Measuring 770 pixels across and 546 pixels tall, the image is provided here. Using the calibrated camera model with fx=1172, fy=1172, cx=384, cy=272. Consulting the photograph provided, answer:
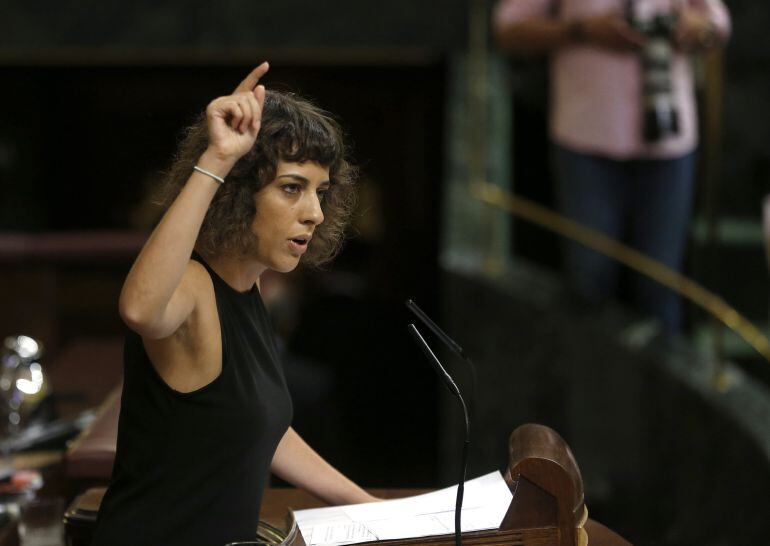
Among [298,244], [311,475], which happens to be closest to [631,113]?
[311,475]

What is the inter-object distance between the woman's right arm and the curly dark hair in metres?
0.12

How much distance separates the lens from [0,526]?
2.23 meters

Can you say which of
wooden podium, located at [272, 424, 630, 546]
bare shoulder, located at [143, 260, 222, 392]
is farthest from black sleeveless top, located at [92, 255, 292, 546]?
Answer: wooden podium, located at [272, 424, 630, 546]

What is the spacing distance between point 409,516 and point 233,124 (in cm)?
64

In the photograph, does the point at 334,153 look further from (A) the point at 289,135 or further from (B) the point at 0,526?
(B) the point at 0,526

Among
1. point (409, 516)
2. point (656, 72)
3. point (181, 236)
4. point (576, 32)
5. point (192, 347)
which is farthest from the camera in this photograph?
point (576, 32)

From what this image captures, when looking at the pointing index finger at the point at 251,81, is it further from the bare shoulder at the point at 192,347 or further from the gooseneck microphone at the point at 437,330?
the gooseneck microphone at the point at 437,330

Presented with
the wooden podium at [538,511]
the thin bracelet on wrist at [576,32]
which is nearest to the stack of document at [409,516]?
the wooden podium at [538,511]

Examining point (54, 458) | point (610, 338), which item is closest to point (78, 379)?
point (54, 458)

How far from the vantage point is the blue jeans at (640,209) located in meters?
4.57

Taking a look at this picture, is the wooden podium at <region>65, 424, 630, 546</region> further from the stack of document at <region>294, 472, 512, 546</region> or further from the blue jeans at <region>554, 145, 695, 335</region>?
the blue jeans at <region>554, 145, 695, 335</region>

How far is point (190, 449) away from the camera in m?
1.54

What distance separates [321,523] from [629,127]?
10.3 ft

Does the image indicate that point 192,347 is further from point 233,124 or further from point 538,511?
point 538,511
